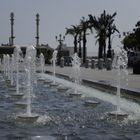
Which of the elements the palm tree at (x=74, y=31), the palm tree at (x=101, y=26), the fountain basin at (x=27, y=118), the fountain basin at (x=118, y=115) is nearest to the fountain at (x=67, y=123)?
the fountain basin at (x=27, y=118)

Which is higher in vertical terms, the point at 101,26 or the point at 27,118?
the point at 101,26

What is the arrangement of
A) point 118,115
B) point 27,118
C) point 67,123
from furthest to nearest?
point 118,115, point 27,118, point 67,123

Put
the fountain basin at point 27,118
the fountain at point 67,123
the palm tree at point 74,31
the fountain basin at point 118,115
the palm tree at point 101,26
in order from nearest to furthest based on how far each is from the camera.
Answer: the fountain at point 67,123 < the fountain basin at point 27,118 < the fountain basin at point 118,115 < the palm tree at point 101,26 < the palm tree at point 74,31

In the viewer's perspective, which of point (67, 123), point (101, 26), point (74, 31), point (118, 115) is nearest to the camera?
point (67, 123)

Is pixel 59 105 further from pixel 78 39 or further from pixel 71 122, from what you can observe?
pixel 78 39

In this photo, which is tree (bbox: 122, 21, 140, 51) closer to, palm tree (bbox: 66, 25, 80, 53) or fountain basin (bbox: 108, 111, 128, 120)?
palm tree (bbox: 66, 25, 80, 53)

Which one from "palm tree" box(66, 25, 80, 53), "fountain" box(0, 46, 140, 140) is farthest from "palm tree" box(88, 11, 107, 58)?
"fountain" box(0, 46, 140, 140)

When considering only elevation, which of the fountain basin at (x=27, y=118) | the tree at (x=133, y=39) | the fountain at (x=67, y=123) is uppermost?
the tree at (x=133, y=39)

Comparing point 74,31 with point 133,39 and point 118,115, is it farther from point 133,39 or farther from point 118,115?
point 118,115

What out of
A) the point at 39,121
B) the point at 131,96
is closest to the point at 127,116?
the point at 39,121

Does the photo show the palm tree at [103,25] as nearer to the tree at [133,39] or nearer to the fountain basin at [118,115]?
the tree at [133,39]

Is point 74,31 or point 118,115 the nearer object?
point 118,115

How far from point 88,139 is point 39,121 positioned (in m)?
1.98

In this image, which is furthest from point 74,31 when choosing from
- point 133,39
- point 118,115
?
point 118,115
